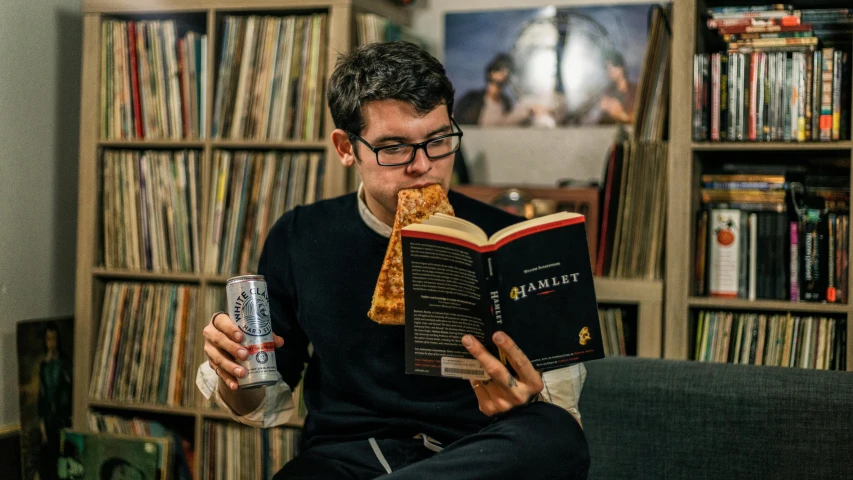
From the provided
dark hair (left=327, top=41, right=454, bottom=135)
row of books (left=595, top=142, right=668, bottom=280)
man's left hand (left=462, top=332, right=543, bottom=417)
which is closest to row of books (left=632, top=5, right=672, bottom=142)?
row of books (left=595, top=142, right=668, bottom=280)

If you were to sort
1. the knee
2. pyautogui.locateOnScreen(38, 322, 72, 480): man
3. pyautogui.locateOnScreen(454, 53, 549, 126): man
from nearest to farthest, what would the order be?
the knee, pyautogui.locateOnScreen(38, 322, 72, 480): man, pyautogui.locateOnScreen(454, 53, 549, 126): man

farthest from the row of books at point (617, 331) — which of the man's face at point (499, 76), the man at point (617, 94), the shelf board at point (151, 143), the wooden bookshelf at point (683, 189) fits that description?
the shelf board at point (151, 143)

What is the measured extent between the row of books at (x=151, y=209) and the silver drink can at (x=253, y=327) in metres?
1.33

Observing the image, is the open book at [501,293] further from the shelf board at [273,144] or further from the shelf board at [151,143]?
the shelf board at [151,143]

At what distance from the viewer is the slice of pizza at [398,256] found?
153 centimetres

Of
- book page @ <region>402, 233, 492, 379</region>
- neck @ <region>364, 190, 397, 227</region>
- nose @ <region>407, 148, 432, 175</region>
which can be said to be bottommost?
book page @ <region>402, 233, 492, 379</region>

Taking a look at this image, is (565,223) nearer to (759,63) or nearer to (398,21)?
(759,63)

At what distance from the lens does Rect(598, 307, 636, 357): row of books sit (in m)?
2.40

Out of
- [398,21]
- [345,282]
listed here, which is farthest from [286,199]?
[345,282]

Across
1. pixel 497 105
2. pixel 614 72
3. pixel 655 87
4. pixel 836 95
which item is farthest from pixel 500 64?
pixel 836 95

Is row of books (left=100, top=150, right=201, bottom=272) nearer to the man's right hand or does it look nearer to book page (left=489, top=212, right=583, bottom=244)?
the man's right hand

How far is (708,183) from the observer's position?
7.55 ft

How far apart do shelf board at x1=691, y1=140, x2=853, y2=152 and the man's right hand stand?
137 centimetres

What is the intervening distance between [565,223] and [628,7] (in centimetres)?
173
